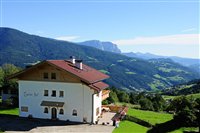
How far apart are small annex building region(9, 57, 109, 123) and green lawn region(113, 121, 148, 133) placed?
3703mm

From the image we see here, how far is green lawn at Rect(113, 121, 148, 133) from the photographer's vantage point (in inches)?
1398

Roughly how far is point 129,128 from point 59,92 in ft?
32.5

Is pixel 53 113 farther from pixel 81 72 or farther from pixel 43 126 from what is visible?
pixel 81 72

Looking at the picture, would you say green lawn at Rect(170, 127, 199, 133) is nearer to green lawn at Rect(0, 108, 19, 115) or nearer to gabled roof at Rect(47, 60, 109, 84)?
gabled roof at Rect(47, 60, 109, 84)

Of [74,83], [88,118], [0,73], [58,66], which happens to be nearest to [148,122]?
[88,118]

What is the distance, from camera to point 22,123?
3800cm

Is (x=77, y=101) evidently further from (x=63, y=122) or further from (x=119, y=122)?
(x=119, y=122)

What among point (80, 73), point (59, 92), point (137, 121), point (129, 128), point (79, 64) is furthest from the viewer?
point (79, 64)

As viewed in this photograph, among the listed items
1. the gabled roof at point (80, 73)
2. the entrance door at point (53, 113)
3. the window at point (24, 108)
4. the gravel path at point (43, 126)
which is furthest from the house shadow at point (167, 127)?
the window at point (24, 108)

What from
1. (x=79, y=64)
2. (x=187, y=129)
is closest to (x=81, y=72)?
(x=79, y=64)

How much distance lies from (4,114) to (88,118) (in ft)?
39.4

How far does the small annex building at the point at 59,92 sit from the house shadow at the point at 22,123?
114 centimetres

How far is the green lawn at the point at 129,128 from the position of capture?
116 ft

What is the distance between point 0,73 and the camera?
58.9m
